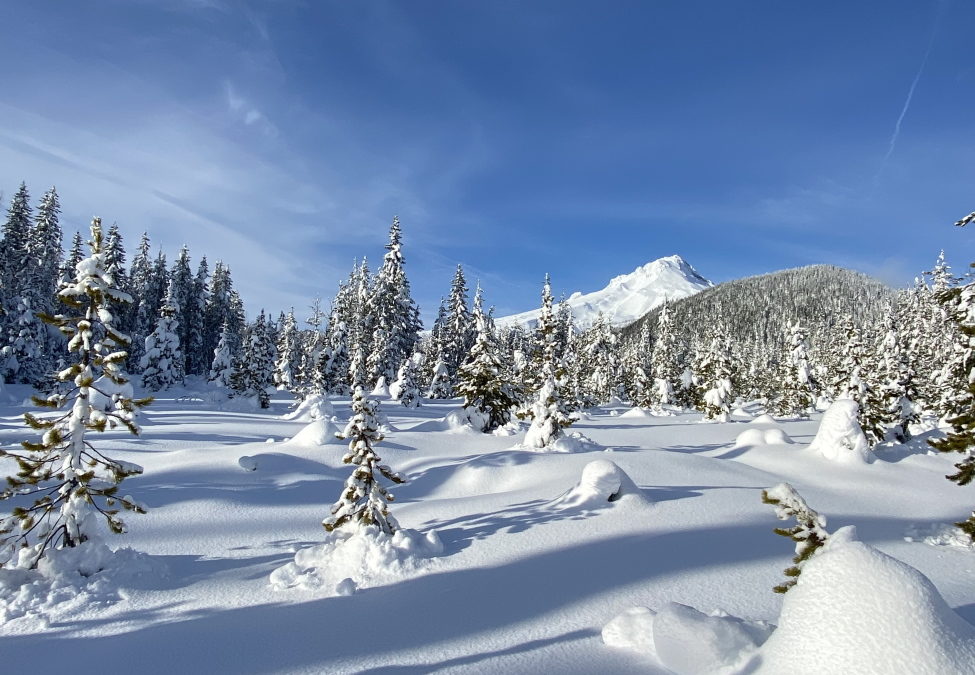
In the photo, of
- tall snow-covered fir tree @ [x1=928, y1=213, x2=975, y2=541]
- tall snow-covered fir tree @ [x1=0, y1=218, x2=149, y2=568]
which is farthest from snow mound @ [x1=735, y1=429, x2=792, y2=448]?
tall snow-covered fir tree @ [x1=0, y1=218, x2=149, y2=568]

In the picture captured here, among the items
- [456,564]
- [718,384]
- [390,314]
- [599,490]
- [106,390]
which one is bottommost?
[456,564]

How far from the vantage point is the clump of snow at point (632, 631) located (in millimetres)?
5602

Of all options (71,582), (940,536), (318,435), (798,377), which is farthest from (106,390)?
(798,377)

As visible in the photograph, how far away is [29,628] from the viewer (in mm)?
6430

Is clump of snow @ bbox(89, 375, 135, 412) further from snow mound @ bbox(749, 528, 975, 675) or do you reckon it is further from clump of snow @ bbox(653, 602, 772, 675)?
snow mound @ bbox(749, 528, 975, 675)

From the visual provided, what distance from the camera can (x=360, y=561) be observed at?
8242 mm

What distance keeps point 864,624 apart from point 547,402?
16.1 meters

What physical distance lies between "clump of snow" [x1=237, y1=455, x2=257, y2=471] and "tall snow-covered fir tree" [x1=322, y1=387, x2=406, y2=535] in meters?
6.15

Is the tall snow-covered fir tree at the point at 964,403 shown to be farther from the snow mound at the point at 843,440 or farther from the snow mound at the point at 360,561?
the snow mound at the point at 360,561

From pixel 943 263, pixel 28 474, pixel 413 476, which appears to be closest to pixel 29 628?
pixel 28 474

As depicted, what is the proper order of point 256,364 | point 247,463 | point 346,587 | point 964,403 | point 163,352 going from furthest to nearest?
point 163,352 < point 256,364 < point 247,463 < point 964,403 < point 346,587

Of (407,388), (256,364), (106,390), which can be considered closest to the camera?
(106,390)

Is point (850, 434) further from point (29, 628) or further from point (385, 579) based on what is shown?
point (29, 628)

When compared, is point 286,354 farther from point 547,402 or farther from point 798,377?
point 798,377
